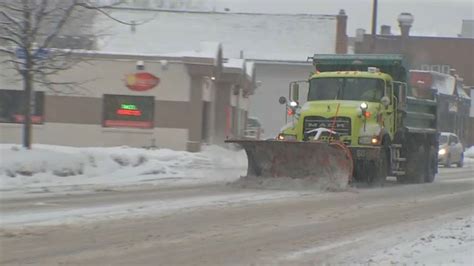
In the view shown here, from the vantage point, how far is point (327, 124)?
1797cm

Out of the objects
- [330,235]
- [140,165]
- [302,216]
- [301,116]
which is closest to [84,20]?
[140,165]

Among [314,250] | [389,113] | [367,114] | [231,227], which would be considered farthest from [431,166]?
[314,250]

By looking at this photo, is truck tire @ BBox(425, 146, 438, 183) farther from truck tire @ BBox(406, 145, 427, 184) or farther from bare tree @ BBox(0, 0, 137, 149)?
bare tree @ BBox(0, 0, 137, 149)

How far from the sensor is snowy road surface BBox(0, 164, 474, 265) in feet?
28.7

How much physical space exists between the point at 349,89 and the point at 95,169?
7175 mm

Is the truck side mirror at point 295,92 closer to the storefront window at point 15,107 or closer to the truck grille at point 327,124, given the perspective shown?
the truck grille at point 327,124

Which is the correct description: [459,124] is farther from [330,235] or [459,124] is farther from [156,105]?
[330,235]

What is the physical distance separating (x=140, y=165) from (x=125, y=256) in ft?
44.3

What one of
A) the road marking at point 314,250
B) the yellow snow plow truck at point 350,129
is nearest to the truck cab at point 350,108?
the yellow snow plow truck at point 350,129

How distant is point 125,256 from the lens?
8547 mm

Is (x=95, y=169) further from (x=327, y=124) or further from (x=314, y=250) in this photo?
(x=314, y=250)

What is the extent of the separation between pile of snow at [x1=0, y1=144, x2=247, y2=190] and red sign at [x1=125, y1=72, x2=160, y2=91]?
5.02m

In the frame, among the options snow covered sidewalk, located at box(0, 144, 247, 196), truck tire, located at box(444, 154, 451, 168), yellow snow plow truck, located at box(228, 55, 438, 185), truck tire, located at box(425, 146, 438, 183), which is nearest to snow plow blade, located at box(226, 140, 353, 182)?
yellow snow plow truck, located at box(228, 55, 438, 185)

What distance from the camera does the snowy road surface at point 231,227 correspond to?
28.7 feet
